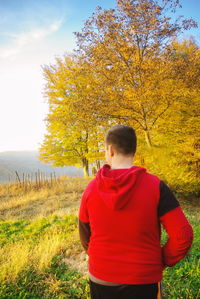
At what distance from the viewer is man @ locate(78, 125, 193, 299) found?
4.86 ft

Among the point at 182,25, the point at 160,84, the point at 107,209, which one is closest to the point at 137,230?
the point at 107,209

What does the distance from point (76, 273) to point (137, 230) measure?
122 inches

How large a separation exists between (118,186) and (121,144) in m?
0.33

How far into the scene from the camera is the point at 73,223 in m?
7.41

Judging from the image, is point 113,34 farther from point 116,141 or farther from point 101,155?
point 116,141

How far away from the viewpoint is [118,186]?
149 cm

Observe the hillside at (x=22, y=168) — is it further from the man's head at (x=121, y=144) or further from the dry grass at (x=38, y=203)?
the man's head at (x=121, y=144)

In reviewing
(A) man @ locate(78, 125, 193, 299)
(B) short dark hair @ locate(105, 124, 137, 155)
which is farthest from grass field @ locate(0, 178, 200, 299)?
(B) short dark hair @ locate(105, 124, 137, 155)

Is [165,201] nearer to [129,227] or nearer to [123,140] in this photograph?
[129,227]

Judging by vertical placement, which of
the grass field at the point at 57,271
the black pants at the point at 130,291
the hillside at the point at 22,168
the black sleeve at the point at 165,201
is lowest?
the hillside at the point at 22,168

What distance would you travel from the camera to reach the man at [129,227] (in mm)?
1481

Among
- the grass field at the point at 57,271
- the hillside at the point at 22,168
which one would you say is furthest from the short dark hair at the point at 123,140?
the hillside at the point at 22,168

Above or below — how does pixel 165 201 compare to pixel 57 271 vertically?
above

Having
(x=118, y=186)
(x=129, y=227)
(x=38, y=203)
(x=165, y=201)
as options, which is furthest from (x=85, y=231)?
(x=38, y=203)
